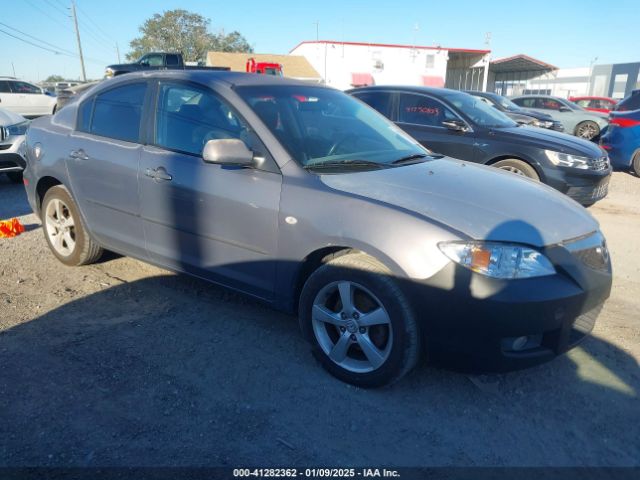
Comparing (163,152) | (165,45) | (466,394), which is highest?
(165,45)

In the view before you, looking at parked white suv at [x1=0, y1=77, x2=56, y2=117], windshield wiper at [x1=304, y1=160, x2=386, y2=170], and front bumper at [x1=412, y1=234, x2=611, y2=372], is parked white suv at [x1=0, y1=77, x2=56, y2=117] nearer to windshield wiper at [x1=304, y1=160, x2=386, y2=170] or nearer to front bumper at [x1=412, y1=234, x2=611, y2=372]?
windshield wiper at [x1=304, y1=160, x2=386, y2=170]

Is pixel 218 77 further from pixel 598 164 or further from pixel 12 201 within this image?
pixel 12 201

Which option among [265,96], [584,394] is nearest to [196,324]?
[265,96]

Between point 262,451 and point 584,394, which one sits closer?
point 262,451

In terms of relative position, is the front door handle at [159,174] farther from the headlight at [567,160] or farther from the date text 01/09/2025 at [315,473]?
the headlight at [567,160]

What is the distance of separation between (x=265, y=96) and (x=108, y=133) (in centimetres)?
141

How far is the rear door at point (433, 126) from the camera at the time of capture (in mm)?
6855

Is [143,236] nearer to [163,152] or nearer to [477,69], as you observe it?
[163,152]

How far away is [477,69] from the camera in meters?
43.8

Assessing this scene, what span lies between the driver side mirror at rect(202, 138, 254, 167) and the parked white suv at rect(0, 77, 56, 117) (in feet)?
56.2

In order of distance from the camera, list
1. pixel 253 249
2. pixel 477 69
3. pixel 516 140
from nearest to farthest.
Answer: pixel 253 249 < pixel 516 140 < pixel 477 69

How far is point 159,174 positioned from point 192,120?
45 cm

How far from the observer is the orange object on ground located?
5.47 m

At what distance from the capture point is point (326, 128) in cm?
355
